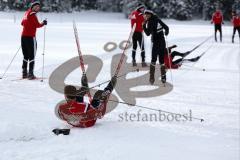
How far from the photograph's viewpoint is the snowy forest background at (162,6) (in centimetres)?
4739

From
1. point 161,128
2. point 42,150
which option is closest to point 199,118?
point 161,128

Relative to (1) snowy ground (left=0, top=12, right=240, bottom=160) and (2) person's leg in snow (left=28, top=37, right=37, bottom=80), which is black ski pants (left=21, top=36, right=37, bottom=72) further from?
(1) snowy ground (left=0, top=12, right=240, bottom=160)

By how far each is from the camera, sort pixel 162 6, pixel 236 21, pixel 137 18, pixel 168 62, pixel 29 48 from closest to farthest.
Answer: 1. pixel 29 48
2. pixel 168 62
3. pixel 137 18
4. pixel 236 21
5. pixel 162 6

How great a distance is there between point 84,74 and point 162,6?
140ft

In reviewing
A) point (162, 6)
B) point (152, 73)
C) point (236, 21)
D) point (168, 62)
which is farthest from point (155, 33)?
point (162, 6)

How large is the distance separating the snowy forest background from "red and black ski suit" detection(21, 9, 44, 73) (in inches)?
1422

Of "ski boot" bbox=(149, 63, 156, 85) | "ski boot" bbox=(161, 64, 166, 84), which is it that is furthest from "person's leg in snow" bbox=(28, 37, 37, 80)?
"ski boot" bbox=(161, 64, 166, 84)

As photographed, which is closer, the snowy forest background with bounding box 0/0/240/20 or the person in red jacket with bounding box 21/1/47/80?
the person in red jacket with bounding box 21/1/47/80

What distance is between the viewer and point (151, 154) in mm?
5930

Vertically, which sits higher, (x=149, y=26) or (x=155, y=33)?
(x=149, y=26)

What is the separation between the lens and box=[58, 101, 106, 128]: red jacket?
668 cm

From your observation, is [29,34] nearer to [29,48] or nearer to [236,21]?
[29,48]

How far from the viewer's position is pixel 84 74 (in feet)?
25.4

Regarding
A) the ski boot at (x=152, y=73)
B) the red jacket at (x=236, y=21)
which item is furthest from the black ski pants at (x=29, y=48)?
the red jacket at (x=236, y=21)
